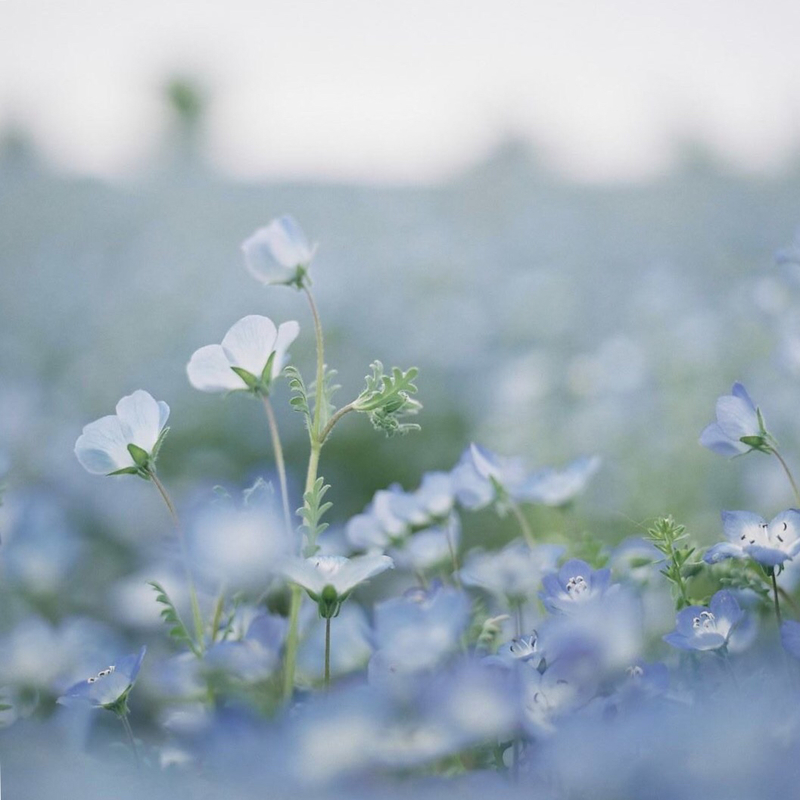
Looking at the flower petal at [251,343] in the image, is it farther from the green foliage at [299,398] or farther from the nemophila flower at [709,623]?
the nemophila flower at [709,623]

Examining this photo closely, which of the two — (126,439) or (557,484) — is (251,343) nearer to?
(126,439)

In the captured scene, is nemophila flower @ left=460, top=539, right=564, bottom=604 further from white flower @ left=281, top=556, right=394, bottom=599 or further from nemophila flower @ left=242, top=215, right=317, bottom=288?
nemophila flower @ left=242, top=215, right=317, bottom=288

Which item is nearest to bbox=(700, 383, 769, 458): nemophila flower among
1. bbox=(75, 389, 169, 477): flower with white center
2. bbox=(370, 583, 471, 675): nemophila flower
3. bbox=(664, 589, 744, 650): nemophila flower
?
bbox=(664, 589, 744, 650): nemophila flower

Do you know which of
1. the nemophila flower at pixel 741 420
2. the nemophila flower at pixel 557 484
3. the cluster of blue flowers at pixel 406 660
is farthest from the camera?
the nemophila flower at pixel 557 484

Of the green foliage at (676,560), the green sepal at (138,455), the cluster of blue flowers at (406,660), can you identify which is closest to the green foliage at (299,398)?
the cluster of blue flowers at (406,660)

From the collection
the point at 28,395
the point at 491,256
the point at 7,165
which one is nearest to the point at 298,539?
the point at 28,395

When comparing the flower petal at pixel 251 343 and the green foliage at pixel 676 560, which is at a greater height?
the flower petal at pixel 251 343
